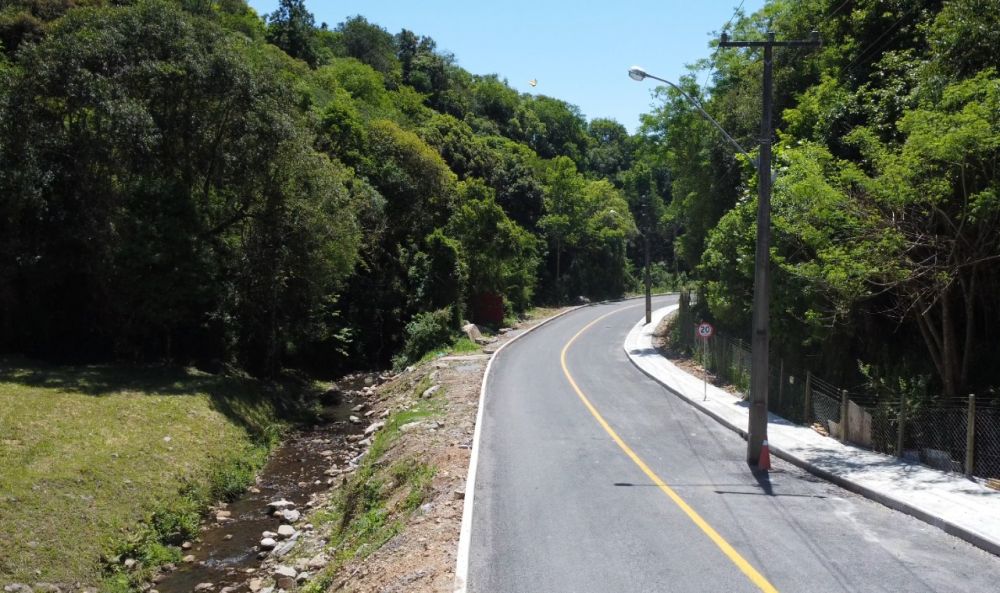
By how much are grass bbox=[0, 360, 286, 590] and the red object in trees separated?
23.4m

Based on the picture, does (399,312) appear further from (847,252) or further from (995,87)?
(995,87)

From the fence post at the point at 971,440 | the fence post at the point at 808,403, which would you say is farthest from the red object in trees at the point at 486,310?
the fence post at the point at 971,440

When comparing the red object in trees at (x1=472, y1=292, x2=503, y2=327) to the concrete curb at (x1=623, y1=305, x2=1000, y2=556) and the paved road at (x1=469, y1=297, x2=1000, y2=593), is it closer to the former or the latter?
the paved road at (x1=469, y1=297, x2=1000, y2=593)

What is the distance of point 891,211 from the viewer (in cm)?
1599

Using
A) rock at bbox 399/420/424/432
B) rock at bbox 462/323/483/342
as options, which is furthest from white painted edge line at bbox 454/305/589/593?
rock at bbox 462/323/483/342

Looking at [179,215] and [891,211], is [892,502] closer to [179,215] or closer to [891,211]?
[891,211]

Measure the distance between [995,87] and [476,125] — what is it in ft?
238

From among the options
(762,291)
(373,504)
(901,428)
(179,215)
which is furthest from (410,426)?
(179,215)

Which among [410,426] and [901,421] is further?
[410,426]

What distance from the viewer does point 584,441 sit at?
16.4m

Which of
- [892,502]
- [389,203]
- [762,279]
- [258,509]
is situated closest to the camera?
[892,502]

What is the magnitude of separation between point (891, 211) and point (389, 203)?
31969 millimetres

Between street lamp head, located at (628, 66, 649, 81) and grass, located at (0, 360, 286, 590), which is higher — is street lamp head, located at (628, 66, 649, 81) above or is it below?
above

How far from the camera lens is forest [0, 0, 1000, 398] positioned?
1582 centimetres
